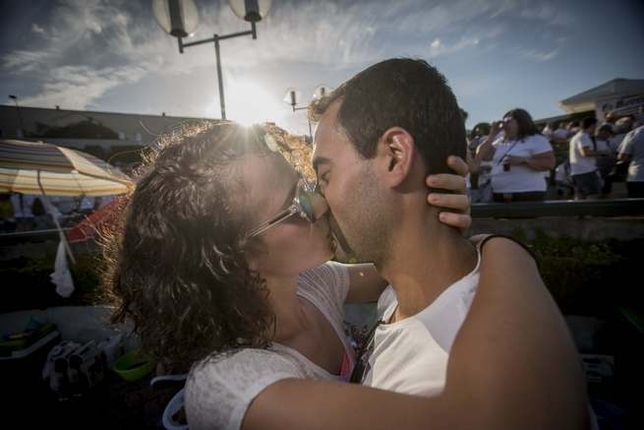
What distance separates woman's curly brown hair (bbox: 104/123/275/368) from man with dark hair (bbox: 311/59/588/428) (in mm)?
612

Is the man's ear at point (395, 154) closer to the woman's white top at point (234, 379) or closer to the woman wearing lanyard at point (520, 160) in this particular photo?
the woman's white top at point (234, 379)

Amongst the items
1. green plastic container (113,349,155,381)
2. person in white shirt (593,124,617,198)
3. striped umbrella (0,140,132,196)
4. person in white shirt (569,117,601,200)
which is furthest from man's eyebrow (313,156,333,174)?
person in white shirt (593,124,617,198)

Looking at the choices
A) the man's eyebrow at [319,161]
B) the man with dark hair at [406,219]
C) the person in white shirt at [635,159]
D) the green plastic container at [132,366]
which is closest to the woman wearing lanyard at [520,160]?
the person in white shirt at [635,159]

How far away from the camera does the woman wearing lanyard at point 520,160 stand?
472cm

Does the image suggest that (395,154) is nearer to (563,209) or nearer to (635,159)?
(563,209)

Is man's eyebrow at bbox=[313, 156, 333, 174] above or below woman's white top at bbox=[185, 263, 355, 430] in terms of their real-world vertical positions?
above

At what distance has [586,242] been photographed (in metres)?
4.29

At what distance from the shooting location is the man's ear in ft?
4.87

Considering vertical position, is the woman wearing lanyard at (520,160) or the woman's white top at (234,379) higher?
the woman wearing lanyard at (520,160)

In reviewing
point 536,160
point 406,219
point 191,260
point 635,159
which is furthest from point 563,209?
point 191,260

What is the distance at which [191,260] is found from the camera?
5.85 ft

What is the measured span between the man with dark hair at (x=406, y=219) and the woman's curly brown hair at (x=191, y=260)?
0.61m

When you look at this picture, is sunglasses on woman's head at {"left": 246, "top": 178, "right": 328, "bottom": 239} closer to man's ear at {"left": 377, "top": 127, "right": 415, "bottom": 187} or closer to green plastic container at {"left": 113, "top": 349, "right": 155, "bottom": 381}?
man's ear at {"left": 377, "top": 127, "right": 415, "bottom": 187}

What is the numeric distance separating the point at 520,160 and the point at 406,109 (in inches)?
168
